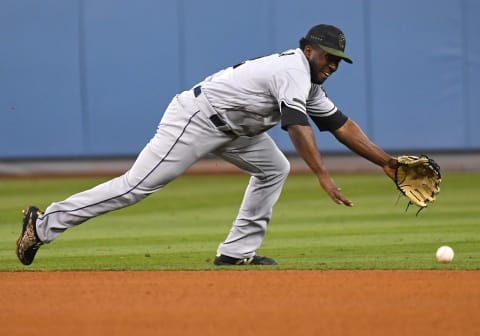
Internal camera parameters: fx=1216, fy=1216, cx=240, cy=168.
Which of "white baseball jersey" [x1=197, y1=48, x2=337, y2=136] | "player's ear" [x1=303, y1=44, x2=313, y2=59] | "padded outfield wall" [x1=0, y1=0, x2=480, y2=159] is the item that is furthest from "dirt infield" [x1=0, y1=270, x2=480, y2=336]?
"padded outfield wall" [x1=0, y1=0, x2=480, y2=159]

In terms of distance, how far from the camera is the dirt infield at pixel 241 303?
18.7 ft

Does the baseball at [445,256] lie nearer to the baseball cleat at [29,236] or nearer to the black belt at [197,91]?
the black belt at [197,91]

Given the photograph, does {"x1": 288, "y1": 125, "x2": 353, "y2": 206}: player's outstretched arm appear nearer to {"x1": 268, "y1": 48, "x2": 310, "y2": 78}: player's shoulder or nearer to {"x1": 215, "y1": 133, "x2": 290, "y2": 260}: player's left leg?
{"x1": 268, "y1": 48, "x2": 310, "y2": 78}: player's shoulder

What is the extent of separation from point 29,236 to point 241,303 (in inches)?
80.8

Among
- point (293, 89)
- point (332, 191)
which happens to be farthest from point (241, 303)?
point (293, 89)

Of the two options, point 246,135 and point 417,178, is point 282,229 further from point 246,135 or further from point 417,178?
point 246,135

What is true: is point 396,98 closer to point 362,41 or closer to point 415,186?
point 362,41

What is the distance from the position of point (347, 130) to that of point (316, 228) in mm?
3458

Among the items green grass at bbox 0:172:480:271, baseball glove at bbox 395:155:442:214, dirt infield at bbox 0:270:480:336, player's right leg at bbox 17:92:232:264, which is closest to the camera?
dirt infield at bbox 0:270:480:336

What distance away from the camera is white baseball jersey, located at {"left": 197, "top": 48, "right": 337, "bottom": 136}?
7.38m

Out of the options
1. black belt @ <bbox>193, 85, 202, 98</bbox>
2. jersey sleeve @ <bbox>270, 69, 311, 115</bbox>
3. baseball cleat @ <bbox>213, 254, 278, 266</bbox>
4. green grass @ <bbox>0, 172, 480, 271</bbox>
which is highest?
jersey sleeve @ <bbox>270, 69, 311, 115</bbox>

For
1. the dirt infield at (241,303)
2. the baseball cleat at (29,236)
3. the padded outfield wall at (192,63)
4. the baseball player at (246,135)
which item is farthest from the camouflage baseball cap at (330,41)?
the padded outfield wall at (192,63)

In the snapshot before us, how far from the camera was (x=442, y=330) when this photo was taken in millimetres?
5551

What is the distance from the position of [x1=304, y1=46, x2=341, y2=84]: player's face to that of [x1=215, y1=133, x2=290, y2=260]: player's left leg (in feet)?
2.36
